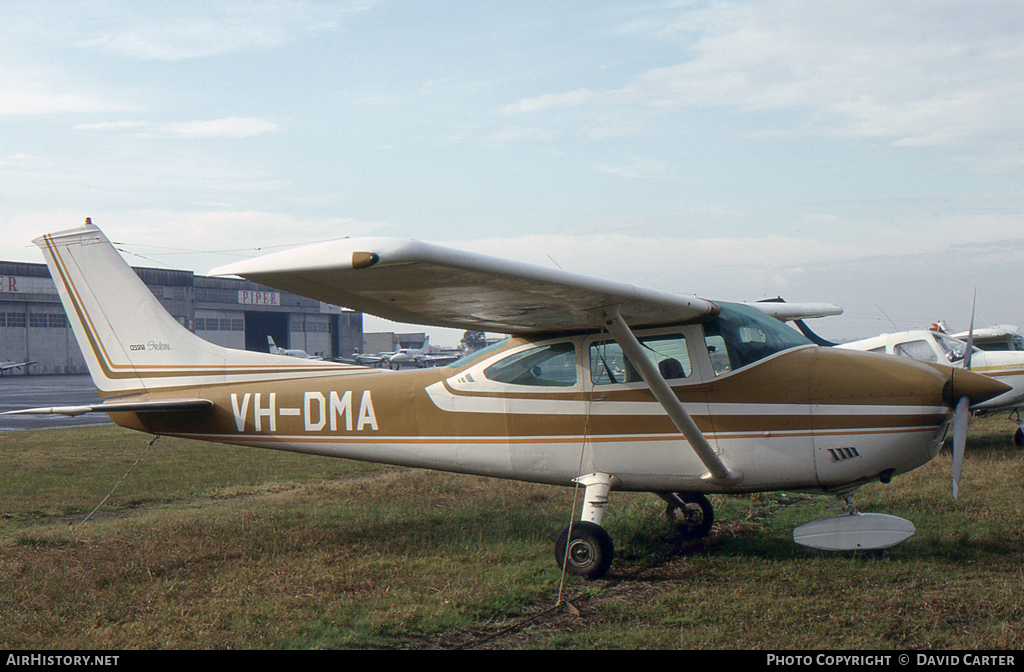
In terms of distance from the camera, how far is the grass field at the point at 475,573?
4.65m

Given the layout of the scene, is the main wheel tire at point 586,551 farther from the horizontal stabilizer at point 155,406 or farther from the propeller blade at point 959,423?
the horizontal stabilizer at point 155,406

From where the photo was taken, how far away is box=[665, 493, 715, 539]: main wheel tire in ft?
24.4

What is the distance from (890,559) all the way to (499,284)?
3.94m

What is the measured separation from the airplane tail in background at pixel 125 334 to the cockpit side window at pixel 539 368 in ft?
6.75

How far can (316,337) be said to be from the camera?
83.6 metres

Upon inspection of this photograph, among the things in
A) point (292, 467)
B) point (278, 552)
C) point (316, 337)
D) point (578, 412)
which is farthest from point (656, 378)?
point (316, 337)

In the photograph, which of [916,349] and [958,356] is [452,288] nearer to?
[916,349]

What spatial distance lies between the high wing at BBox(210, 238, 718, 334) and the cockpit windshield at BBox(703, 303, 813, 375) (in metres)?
0.20

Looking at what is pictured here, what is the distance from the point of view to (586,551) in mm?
6102

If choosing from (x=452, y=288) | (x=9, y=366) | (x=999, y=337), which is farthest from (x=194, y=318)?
(x=452, y=288)

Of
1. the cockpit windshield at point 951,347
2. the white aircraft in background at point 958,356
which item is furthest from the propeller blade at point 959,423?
the cockpit windshield at point 951,347

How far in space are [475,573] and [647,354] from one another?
230 cm

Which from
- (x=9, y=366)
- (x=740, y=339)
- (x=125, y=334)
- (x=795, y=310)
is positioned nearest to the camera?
(x=740, y=339)
